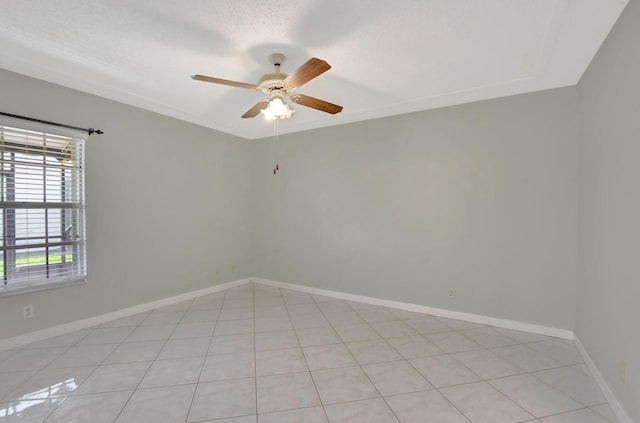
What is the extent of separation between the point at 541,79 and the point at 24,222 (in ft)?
16.9

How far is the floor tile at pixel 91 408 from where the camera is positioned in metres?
1.73

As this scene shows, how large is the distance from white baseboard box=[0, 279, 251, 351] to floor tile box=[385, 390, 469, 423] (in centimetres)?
315

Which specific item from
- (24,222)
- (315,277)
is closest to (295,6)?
(24,222)

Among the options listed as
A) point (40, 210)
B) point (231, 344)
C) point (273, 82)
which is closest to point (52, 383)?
point (231, 344)

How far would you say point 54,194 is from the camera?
2.89 m

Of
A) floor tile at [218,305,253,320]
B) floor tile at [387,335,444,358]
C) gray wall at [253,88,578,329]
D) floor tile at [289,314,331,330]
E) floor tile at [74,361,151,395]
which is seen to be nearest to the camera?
floor tile at [74,361,151,395]

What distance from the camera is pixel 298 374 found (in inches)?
88.4

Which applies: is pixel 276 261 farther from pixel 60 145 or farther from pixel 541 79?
pixel 541 79

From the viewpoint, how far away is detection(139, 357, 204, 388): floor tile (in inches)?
83.7

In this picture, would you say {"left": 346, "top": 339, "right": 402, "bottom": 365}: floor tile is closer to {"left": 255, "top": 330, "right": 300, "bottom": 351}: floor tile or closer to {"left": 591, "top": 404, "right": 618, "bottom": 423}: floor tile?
{"left": 255, "top": 330, "right": 300, "bottom": 351}: floor tile

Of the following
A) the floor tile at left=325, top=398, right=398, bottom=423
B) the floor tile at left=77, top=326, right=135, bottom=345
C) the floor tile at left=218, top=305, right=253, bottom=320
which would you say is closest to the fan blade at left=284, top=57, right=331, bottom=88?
the floor tile at left=325, top=398, right=398, bottom=423

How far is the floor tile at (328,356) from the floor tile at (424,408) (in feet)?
1.79

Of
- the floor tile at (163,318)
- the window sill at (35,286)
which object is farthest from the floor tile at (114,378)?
the window sill at (35,286)

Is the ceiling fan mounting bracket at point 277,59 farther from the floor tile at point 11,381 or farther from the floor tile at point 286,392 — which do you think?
the floor tile at point 11,381
